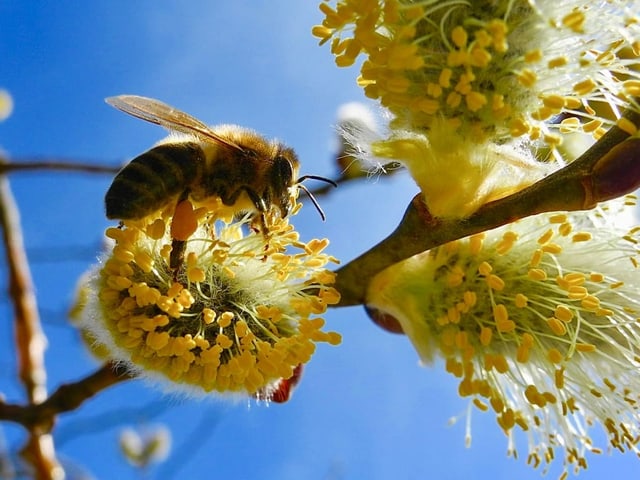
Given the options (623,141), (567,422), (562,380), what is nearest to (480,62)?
(623,141)

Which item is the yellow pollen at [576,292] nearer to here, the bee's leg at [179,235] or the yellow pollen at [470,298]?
the yellow pollen at [470,298]

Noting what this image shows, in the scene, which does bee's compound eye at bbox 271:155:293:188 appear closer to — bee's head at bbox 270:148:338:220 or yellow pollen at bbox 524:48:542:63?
bee's head at bbox 270:148:338:220

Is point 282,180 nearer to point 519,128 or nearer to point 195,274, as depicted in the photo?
point 195,274

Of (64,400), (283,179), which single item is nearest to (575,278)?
(283,179)

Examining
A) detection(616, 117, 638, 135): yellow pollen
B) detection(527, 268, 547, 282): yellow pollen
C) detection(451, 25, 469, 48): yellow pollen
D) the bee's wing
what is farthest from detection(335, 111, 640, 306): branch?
the bee's wing

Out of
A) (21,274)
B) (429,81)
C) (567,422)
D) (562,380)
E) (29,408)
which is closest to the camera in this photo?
(429,81)

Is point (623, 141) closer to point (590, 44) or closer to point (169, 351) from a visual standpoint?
point (590, 44)
